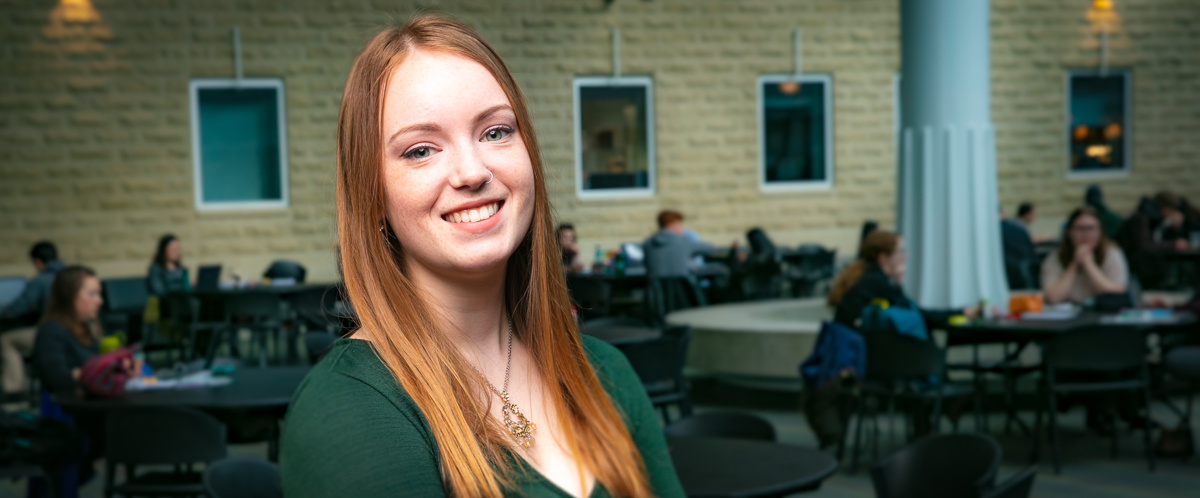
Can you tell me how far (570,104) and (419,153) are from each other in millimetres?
11771

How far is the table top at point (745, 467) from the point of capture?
9.02 ft

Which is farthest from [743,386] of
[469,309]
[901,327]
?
[469,309]

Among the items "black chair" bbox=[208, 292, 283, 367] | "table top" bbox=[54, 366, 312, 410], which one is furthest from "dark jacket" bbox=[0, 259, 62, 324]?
"table top" bbox=[54, 366, 312, 410]

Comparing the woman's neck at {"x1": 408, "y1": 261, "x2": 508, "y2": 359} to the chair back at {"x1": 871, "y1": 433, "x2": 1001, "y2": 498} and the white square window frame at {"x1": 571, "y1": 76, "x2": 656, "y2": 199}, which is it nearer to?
the chair back at {"x1": 871, "y1": 433, "x2": 1001, "y2": 498}

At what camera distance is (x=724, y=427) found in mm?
3504

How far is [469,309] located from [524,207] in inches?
4.4

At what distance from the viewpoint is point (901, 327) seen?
566cm

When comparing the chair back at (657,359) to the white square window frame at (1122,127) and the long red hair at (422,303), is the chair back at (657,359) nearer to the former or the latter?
the long red hair at (422,303)

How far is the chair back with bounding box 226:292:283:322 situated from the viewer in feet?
27.9

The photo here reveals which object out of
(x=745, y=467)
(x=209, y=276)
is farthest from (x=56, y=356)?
(x=209, y=276)

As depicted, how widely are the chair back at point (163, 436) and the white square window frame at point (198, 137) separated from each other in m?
8.36

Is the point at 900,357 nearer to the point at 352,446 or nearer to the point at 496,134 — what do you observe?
the point at 496,134

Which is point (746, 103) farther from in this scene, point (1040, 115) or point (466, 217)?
point (466, 217)

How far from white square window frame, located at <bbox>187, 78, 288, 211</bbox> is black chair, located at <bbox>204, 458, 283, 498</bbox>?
9181mm
